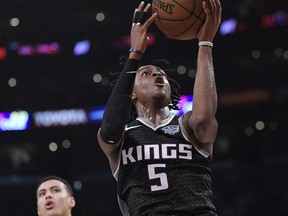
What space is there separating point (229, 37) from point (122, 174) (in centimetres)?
1264

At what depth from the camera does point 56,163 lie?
602 inches

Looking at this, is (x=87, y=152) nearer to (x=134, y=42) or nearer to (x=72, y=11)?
(x=72, y=11)

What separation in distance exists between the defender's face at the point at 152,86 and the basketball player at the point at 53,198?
2010 millimetres

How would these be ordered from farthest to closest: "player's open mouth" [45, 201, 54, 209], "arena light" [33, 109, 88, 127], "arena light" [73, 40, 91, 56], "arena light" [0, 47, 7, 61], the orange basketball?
1. "arena light" [73, 40, 91, 56]
2. "arena light" [0, 47, 7, 61]
3. "arena light" [33, 109, 88, 127]
4. "player's open mouth" [45, 201, 54, 209]
5. the orange basketball

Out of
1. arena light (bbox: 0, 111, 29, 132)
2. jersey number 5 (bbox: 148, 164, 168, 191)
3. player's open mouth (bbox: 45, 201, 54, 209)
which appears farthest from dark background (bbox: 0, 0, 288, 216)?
jersey number 5 (bbox: 148, 164, 168, 191)

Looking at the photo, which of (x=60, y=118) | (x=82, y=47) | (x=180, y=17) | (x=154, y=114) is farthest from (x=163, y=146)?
(x=82, y=47)

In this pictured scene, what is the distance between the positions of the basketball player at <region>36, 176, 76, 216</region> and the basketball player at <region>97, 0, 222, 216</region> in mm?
2064

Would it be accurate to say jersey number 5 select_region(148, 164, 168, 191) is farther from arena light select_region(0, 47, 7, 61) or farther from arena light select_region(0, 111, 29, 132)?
arena light select_region(0, 47, 7, 61)

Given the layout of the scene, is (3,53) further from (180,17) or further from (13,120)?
(180,17)

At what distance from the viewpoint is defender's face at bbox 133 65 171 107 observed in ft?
10.9

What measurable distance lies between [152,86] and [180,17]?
1.44 feet

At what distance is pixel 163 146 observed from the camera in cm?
304

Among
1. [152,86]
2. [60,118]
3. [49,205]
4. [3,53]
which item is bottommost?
[49,205]

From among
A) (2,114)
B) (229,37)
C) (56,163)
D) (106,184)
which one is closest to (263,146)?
(229,37)
